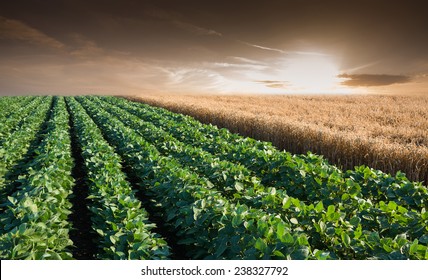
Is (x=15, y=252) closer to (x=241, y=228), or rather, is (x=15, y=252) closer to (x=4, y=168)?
(x=241, y=228)

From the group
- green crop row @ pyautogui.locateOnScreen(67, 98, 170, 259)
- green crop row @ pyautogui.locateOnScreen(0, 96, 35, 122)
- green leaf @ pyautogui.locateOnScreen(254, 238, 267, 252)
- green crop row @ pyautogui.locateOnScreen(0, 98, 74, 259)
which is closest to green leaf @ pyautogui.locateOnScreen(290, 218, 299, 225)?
green leaf @ pyautogui.locateOnScreen(254, 238, 267, 252)

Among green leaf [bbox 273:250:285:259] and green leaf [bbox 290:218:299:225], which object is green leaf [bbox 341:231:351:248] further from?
green leaf [bbox 273:250:285:259]

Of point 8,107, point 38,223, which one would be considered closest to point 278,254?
point 38,223

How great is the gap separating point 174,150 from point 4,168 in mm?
4379

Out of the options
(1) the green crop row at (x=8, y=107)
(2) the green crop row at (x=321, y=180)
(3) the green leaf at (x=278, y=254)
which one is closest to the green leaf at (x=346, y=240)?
(3) the green leaf at (x=278, y=254)

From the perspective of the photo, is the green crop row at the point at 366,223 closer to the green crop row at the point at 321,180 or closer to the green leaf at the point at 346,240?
the green leaf at the point at 346,240

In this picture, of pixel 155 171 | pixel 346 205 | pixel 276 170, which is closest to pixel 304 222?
pixel 346 205

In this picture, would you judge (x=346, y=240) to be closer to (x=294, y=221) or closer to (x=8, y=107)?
(x=294, y=221)

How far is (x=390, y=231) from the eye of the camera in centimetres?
448

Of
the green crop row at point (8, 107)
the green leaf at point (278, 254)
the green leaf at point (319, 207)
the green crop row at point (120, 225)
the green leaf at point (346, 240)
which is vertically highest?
the green crop row at point (8, 107)

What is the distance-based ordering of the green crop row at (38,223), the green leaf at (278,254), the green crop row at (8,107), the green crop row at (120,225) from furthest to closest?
the green crop row at (8,107), the green crop row at (120,225), the green crop row at (38,223), the green leaf at (278,254)

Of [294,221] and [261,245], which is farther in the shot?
[294,221]

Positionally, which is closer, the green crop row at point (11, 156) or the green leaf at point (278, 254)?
the green leaf at point (278, 254)
